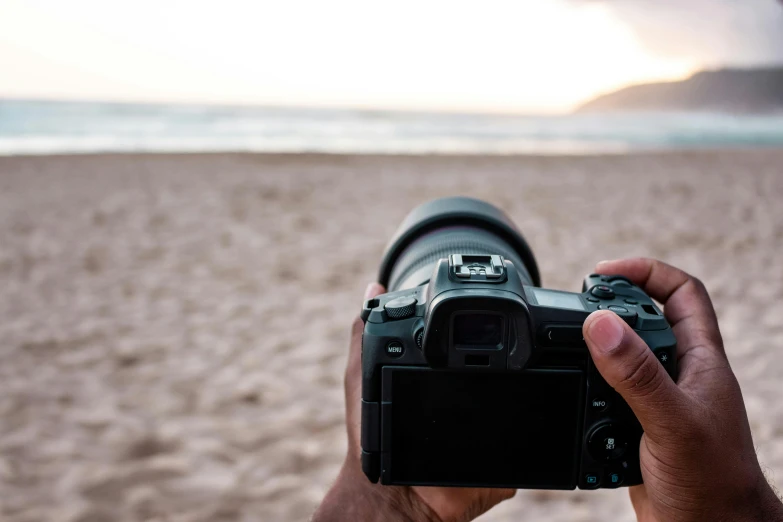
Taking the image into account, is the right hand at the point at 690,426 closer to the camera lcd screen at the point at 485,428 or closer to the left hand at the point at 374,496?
the camera lcd screen at the point at 485,428

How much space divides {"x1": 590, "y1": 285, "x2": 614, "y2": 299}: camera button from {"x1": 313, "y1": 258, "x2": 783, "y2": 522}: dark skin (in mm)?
123

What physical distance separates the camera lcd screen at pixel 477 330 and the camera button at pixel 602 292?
163mm

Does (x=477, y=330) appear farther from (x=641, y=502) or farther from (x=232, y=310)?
(x=232, y=310)

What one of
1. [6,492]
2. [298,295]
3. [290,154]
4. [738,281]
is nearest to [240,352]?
[298,295]

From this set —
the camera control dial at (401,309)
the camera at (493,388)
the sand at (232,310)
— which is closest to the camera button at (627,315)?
Result: the camera at (493,388)

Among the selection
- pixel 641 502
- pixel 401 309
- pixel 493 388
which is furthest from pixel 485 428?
pixel 641 502

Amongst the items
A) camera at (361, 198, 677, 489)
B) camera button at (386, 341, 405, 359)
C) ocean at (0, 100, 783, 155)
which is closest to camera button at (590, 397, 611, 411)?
camera at (361, 198, 677, 489)

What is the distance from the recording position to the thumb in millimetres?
643

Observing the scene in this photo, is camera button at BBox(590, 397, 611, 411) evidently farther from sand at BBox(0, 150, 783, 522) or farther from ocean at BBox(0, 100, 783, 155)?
ocean at BBox(0, 100, 783, 155)

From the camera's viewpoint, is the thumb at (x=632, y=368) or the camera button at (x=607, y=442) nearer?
the thumb at (x=632, y=368)

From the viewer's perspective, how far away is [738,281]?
2.94 meters

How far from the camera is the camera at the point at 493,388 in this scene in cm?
71

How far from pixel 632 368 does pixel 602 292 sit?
0.17 meters

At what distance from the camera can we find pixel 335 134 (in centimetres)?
1155
